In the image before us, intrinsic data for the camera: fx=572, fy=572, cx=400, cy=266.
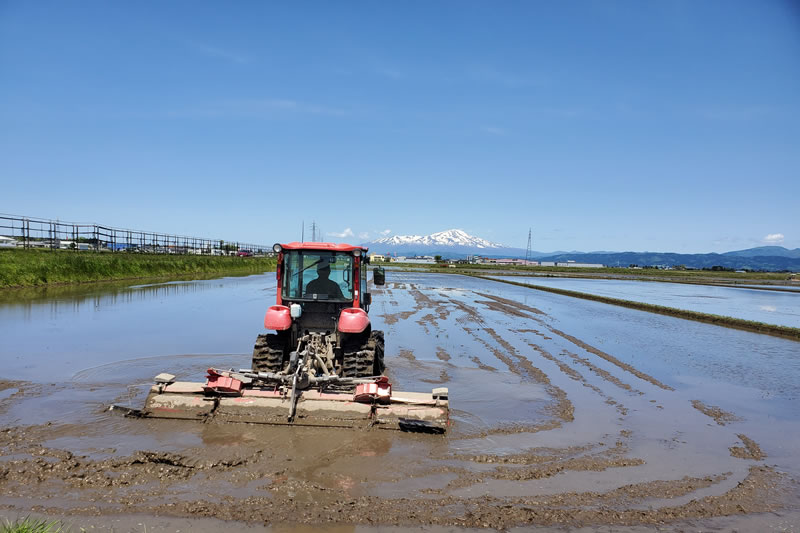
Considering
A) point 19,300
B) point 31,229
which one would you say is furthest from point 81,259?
point 19,300

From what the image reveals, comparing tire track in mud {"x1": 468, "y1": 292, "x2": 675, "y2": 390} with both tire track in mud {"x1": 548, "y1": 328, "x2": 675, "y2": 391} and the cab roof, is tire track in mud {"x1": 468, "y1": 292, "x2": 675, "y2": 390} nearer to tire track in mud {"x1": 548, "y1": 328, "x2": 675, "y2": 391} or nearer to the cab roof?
tire track in mud {"x1": 548, "y1": 328, "x2": 675, "y2": 391}

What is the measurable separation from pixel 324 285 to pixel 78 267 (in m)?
23.4

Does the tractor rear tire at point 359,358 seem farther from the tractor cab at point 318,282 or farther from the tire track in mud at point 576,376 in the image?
the tire track in mud at point 576,376

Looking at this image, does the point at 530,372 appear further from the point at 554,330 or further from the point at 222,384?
the point at 554,330

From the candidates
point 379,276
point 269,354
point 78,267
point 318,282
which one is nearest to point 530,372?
point 379,276

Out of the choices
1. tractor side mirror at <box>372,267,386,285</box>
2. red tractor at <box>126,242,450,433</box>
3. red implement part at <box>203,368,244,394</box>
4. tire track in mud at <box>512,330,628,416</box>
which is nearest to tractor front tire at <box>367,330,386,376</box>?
red tractor at <box>126,242,450,433</box>

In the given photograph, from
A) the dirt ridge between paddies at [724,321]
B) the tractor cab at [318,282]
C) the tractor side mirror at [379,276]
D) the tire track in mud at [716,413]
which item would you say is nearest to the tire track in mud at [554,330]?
the tire track in mud at [716,413]

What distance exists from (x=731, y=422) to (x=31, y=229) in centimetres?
3048

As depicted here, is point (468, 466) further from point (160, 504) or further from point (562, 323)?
point (562, 323)

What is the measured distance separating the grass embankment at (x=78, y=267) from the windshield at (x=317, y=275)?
728 inches

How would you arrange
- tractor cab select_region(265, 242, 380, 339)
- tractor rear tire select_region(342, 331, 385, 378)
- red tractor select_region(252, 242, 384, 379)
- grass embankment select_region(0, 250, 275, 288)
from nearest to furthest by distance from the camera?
tractor rear tire select_region(342, 331, 385, 378) → red tractor select_region(252, 242, 384, 379) → tractor cab select_region(265, 242, 380, 339) → grass embankment select_region(0, 250, 275, 288)

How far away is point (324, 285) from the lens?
28.2 feet

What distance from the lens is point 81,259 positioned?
2773 centimetres

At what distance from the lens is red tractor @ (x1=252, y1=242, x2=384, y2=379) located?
8047mm
